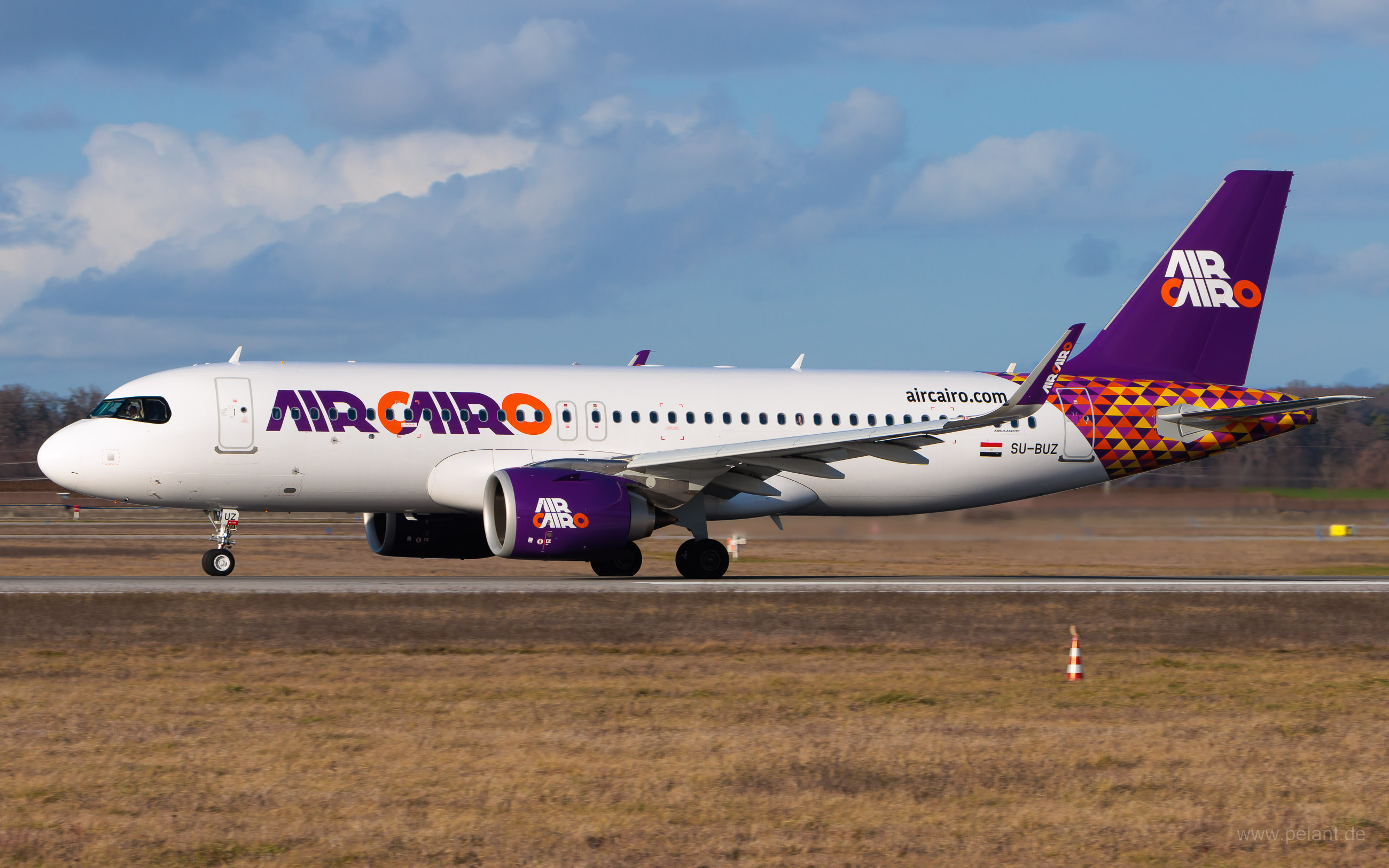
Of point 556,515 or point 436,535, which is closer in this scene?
point 556,515

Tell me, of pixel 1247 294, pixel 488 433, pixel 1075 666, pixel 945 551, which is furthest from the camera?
pixel 945 551

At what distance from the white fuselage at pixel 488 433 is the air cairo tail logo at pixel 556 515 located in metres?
2.06

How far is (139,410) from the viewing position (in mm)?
25219

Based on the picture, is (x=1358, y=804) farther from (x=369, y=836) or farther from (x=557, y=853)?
(x=369, y=836)

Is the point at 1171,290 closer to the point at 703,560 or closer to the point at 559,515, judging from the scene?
the point at 703,560

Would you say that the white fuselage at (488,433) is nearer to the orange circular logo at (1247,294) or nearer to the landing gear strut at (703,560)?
the landing gear strut at (703,560)

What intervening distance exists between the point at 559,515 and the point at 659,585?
2.05 metres

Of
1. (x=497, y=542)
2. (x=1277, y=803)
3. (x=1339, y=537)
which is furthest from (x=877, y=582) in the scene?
(x=1339, y=537)

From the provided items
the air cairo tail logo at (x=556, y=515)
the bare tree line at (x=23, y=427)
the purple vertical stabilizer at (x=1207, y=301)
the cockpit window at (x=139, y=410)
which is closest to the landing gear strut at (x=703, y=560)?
the air cairo tail logo at (x=556, y=515)

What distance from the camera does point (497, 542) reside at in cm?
2447

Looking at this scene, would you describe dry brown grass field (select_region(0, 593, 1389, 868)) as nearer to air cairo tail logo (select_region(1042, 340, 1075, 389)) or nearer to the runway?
the runway

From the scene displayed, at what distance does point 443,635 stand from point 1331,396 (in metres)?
17.8

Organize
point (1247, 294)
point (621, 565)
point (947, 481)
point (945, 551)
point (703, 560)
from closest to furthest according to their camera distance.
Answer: point (703, 560) < point (621, 565) < point (947, 481) < point (1247, 294) < point (945, 551)

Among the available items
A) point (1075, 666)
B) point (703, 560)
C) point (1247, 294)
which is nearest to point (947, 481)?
point (703, 560)
